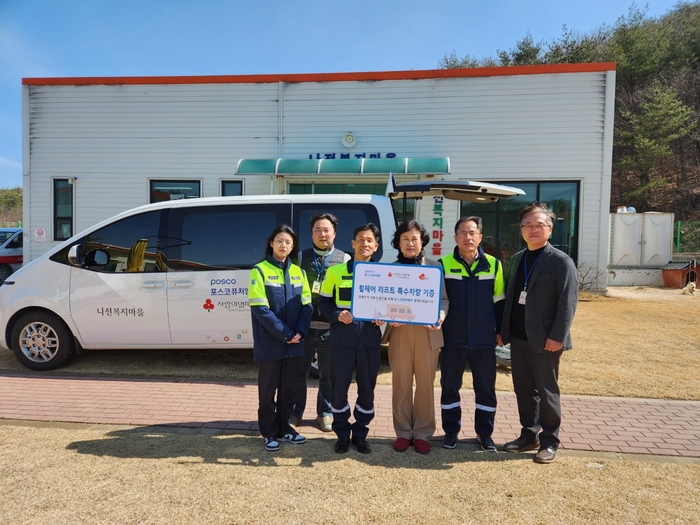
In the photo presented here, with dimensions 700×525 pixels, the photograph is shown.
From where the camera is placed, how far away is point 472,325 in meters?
3.37

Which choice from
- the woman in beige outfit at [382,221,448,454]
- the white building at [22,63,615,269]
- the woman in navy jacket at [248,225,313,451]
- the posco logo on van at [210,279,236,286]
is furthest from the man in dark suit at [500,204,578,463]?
the white building at [22,63,615,269]

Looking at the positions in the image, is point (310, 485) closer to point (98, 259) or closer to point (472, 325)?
point (472, 325)

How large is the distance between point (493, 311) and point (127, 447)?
2.97 m

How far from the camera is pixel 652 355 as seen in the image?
6277 millimetres

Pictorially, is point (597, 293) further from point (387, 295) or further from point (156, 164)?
point (156, 164)

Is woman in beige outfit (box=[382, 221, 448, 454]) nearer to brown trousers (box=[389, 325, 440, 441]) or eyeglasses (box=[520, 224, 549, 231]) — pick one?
brown trousers (box=[389, 325, 440, 441])

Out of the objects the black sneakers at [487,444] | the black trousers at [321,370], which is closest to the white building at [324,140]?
the black trousers at [321,370]

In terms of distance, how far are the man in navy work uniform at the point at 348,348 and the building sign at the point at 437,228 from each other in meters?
6.73

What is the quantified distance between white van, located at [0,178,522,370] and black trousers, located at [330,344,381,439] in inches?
72.0

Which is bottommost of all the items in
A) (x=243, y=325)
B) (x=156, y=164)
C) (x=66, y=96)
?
(x=243, y=325)

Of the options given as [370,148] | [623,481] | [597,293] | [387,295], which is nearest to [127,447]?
[387,295]

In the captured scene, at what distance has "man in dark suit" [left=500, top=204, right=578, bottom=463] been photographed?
3.25 meters

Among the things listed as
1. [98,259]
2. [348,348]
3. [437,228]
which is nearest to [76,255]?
[98,259]

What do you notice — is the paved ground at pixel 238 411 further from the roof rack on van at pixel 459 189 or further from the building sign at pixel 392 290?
the roof rack on van at pixel 459 189
